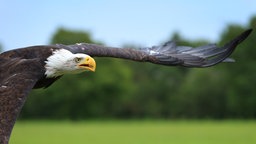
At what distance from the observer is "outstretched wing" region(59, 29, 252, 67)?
1313 cm

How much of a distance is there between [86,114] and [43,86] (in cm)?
6684

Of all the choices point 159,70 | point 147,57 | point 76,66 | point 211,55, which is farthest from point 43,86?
point 159,70

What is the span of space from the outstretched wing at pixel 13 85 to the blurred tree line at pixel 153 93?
203 feet

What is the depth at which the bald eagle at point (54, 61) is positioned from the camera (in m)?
10.1

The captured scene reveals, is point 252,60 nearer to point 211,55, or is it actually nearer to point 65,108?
point 65,108

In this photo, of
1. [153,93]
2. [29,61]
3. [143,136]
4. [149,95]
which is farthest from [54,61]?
[149,95]

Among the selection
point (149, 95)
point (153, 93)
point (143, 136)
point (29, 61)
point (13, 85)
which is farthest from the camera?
point (149, 95)

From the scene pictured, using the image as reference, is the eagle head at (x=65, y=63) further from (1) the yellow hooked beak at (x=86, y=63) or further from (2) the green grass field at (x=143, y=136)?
(2) the green grass field at (x=143, y=136)

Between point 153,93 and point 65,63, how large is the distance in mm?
70171

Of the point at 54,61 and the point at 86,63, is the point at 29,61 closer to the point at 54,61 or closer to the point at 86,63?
the point at 54,61

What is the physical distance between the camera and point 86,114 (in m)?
78.8

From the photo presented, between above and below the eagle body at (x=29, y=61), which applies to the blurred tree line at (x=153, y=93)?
below

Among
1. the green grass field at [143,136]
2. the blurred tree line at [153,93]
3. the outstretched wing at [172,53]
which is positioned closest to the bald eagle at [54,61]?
the outstretched wing at [172,53]

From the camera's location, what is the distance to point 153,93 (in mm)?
81625
